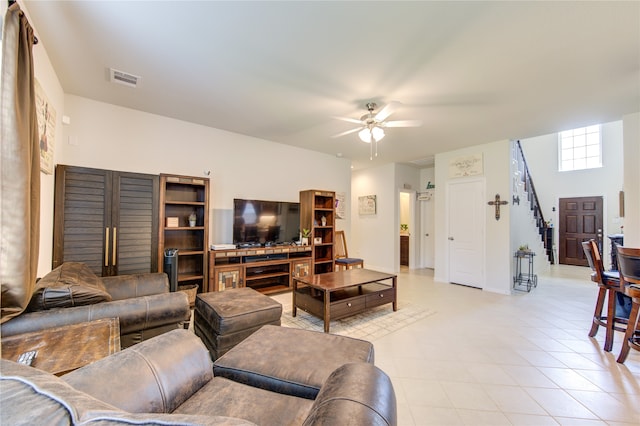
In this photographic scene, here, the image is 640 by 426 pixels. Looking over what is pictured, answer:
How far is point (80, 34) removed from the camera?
2059 millimetres

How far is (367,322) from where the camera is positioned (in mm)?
3086

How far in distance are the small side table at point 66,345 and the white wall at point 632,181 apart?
539 centimetres

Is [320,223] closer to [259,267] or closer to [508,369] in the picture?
[259,267]

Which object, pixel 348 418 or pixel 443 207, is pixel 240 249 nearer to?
pixel 348 418

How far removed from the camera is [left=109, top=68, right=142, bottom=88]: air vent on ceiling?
259 centimetres

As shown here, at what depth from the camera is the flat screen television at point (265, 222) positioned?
4.03m

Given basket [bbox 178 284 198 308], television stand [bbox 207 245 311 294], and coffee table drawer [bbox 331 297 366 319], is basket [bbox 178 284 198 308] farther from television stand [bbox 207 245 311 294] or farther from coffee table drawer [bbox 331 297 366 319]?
coffee table drawer [bbox 331 297 366 319]

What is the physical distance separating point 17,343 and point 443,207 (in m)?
5.77

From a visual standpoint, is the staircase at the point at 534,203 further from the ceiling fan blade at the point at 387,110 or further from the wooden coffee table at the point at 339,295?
the wooden coffee table at the point at 339,295

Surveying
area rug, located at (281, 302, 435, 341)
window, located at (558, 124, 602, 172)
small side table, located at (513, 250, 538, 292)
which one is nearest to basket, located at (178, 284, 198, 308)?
area rug, located at (281, 302, 435, 341)

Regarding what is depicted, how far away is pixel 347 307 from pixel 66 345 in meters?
2.33

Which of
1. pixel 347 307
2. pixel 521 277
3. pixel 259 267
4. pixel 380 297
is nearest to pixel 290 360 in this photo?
pixel 347 307

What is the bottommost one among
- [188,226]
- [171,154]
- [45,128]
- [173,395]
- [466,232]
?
[173,395]

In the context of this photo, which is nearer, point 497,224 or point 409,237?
Result: point 497,224
